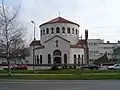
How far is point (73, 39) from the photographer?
97.8 m

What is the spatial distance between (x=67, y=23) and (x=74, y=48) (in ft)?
31.6

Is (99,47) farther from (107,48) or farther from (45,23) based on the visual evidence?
(45,23)

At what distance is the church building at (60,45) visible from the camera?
91.6 metres

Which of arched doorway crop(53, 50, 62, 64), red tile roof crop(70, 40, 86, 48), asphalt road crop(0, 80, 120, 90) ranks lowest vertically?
asphalt road crop(0, 80, 120, 90)

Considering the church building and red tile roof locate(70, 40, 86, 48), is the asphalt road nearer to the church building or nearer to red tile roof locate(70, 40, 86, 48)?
the church building

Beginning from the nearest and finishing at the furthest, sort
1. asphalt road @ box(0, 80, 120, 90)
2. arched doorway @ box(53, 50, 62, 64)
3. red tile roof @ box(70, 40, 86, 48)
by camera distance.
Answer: asphalt road @ box(0, 80, 120, 90) < arched doorway @ box(53, 50, 62, 64) < red tile roof @ box(70, 40, 86, 48)

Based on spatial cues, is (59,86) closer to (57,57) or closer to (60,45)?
(57,57)

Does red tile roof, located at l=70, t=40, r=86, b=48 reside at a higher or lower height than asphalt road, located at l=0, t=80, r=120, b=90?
higher

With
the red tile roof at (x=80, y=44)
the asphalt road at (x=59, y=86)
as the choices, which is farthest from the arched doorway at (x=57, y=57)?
the asphalt road at (x=59, y=86)

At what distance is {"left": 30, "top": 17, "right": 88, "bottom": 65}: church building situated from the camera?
91.6 m

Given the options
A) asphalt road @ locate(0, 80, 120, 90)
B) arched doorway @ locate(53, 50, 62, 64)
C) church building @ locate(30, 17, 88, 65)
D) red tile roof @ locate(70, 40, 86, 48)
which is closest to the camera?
asphalt road @ locate(0, 80, 120, 90)

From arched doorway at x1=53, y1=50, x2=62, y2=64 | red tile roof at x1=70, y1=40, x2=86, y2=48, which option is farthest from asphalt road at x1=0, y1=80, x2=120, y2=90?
red tile roof at x1=70, y1=40, x2=86, y2=48

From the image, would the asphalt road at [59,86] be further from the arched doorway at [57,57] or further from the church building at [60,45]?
the arched doorway at [57,57]

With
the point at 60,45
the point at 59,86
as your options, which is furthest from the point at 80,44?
the point at 59,86
